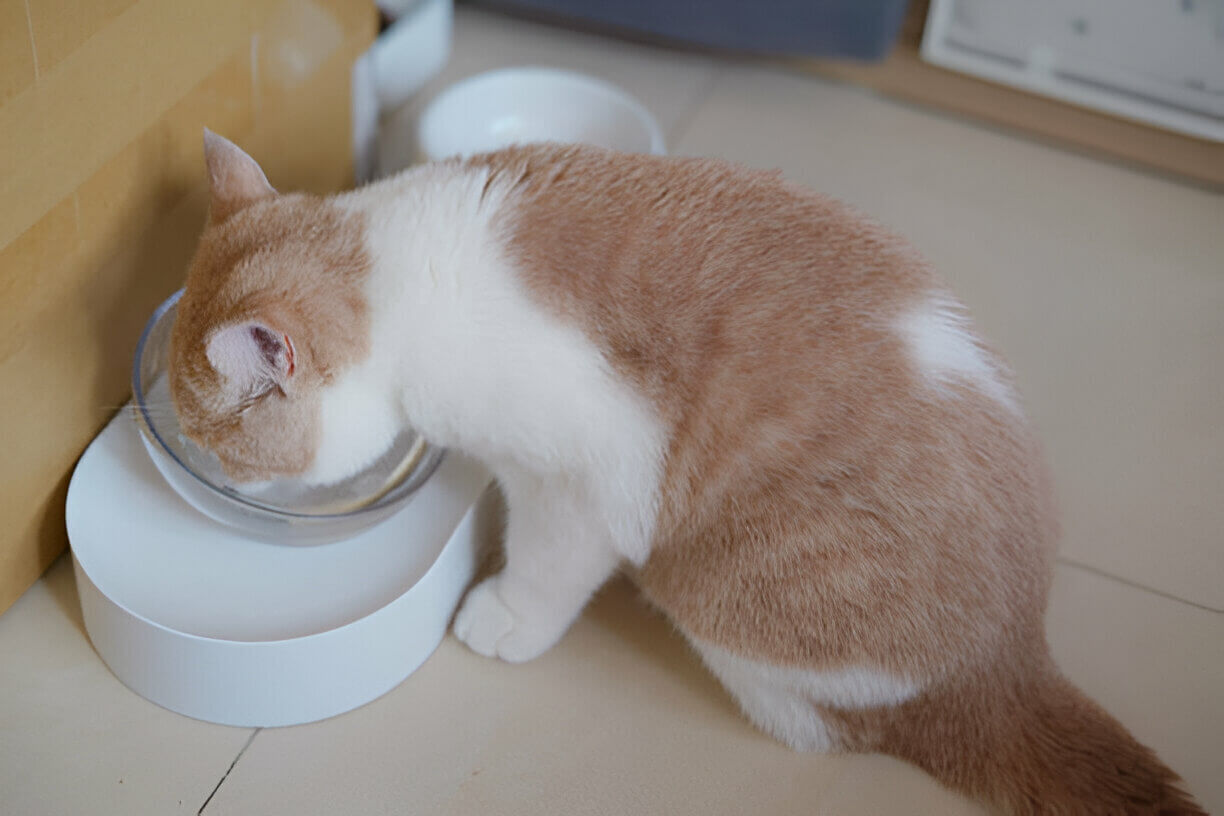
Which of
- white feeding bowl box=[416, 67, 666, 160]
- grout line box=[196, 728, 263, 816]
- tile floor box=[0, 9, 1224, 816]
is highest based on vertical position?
white feeding bowl box=[416, 67, 666, 160]

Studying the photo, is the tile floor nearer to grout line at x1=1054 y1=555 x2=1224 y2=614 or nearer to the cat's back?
grout line at x1=1054 y1=555 x2=1224 y2=614

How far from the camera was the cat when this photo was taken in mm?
1104

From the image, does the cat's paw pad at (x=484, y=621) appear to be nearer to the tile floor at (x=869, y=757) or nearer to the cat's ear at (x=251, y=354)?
the tile floor at (x=869, y=757)

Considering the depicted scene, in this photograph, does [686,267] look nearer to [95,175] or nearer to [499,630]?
[499,630]

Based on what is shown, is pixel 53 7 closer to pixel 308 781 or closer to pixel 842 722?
pixel 308 781

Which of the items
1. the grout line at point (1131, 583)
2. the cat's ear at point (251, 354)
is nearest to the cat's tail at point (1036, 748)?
the grout line at point (1131, 583)

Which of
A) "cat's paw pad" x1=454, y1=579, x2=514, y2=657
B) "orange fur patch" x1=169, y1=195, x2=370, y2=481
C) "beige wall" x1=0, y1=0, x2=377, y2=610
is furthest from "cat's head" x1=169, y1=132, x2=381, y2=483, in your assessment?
"cat's paw pad" x1=454, y1=579, x2=514, y2=657

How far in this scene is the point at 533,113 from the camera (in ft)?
6.13

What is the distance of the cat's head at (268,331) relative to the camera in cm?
105

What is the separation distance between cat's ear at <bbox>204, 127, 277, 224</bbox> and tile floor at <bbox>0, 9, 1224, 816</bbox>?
0.51 meters

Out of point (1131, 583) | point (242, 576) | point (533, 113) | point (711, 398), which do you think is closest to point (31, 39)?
point (242, 576)

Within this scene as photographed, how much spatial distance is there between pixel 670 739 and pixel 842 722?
19 centimetres

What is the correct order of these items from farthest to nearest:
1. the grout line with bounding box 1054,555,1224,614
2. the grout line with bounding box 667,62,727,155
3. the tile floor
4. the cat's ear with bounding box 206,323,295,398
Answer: the grout line with bounding box 667,62,727,155 → the grout line with bounding box 1054,555,1224,614 → the tile floor → the cat's ear with bounding box 206,323,295,398

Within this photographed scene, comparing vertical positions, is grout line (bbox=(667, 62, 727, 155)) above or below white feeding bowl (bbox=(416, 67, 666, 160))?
Answer: below
